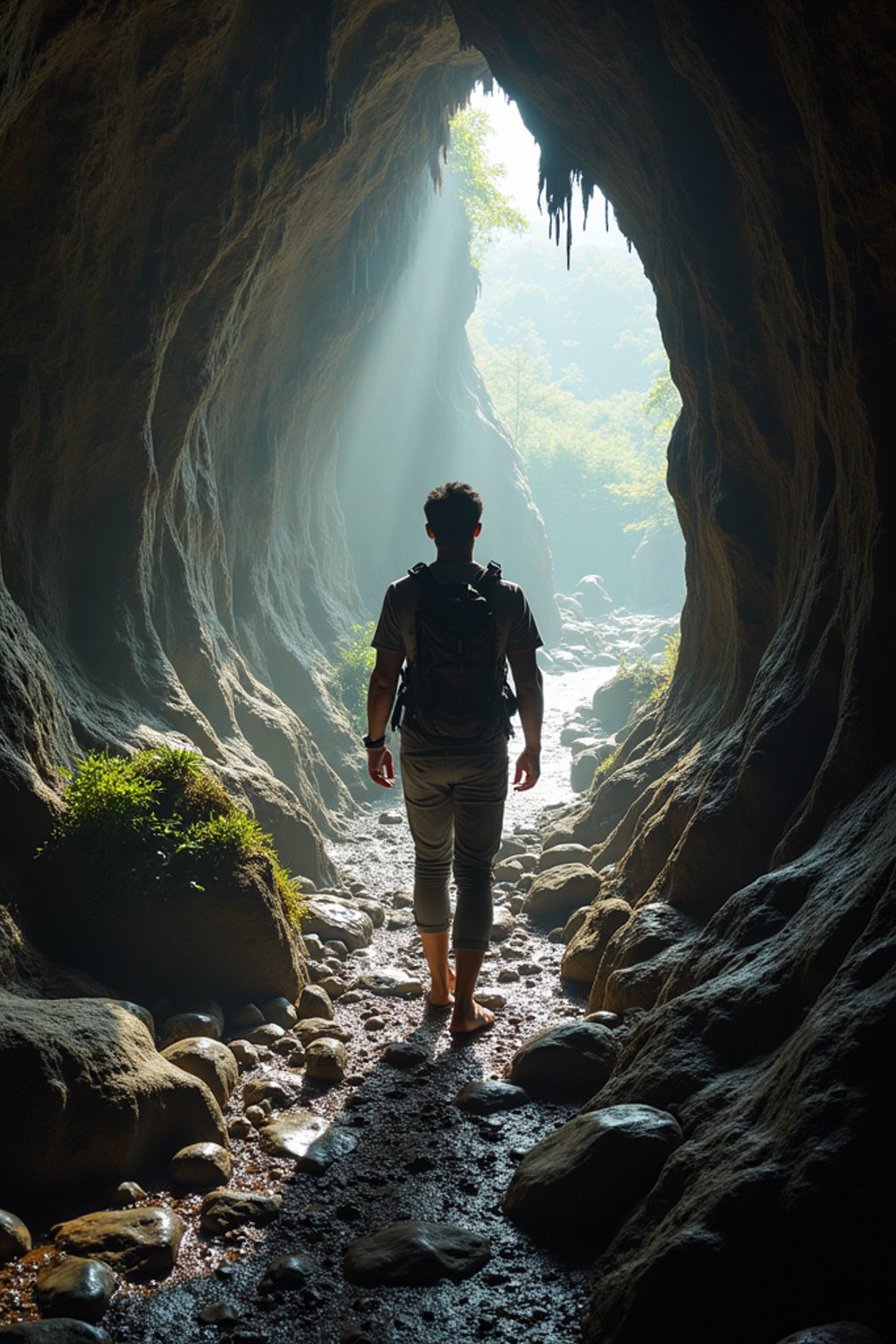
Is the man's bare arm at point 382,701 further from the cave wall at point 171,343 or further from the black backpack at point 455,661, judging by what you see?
the cave wall at point 171,343

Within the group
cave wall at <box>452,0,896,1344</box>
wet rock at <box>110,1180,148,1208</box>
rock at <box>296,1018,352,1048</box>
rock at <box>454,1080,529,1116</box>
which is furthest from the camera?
rock at <box>296,1018,352,1048</box>

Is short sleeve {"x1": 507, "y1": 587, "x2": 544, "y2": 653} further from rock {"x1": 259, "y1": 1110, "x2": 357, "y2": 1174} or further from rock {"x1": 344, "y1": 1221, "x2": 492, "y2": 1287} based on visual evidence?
rock {"x1": 344, "y1": 1221, "x2": 492, "y2": 1287}

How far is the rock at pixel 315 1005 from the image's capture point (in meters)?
5.45

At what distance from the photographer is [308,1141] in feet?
12.6

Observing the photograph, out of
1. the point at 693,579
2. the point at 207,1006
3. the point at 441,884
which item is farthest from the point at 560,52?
the point at 207,1006

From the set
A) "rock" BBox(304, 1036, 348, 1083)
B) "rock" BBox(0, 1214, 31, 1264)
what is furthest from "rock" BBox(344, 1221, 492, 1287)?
"rock" BBox(304, 1036, 348, 1083)

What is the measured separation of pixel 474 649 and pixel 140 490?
15.5 ft

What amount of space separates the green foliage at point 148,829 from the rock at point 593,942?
6.03 feet

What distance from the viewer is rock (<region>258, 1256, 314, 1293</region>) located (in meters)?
2.78

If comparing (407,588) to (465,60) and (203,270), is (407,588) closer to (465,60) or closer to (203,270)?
(203,270)

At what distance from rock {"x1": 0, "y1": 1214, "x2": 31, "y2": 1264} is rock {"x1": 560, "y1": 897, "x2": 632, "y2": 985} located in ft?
11.8

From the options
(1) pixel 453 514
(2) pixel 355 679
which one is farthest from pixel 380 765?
(2) pixel 355 679

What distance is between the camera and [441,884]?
16.3 ft

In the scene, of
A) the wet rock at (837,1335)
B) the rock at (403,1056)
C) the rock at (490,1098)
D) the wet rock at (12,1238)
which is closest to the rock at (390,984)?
the rock at (403,1056)
